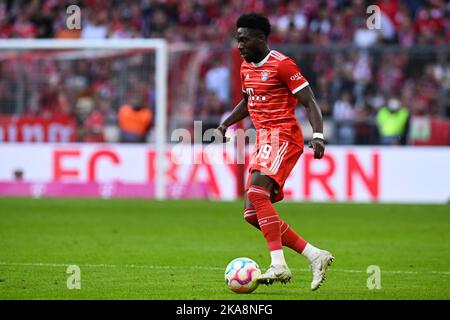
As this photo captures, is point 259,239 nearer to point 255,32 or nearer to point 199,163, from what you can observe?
point 255,32

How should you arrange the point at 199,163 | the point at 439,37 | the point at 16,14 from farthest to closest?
the point at 16,14 < the point at 439,37 < the point at 199,163

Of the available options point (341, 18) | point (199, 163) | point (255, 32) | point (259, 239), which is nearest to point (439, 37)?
point (341, 18)

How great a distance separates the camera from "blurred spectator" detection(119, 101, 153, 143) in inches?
945

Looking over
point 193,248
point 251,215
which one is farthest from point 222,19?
point 251,215

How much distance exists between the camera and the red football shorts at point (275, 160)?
9938mm

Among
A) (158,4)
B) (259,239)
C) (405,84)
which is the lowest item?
(259,239)

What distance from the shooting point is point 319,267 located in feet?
32.2

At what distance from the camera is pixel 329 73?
24.0 meters

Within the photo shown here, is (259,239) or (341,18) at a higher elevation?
(341,18)

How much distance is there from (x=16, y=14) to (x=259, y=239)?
16.5m

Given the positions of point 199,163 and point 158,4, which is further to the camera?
point 158,4

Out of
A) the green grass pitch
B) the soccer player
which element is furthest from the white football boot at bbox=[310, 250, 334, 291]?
→ the green grass pitch

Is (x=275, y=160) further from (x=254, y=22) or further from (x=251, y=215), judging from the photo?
(x=254, y=22)

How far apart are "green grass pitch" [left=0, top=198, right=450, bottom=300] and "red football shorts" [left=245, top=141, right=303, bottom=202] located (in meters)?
1.07
